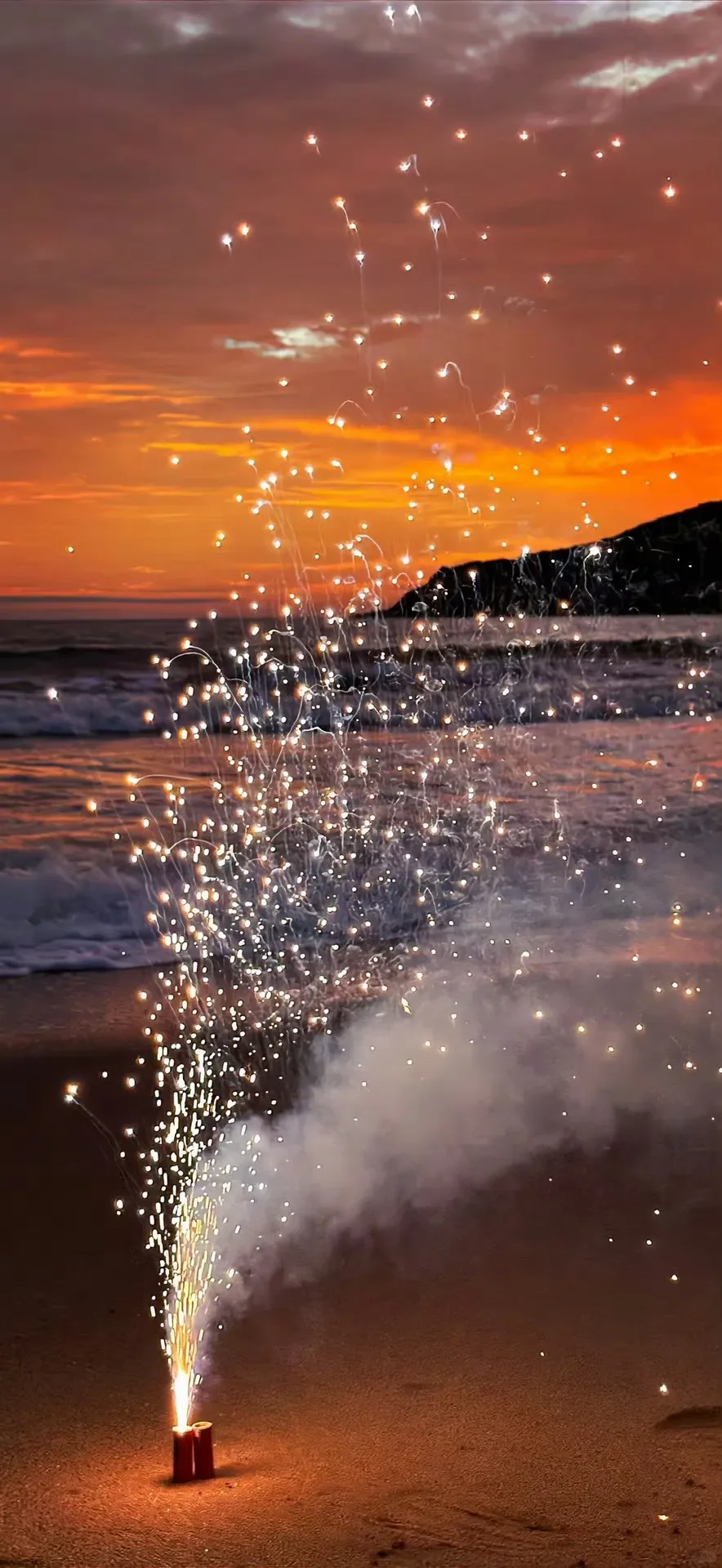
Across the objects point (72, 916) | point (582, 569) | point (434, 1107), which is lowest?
point (434, 1107)

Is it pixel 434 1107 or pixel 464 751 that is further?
pixel 464 751

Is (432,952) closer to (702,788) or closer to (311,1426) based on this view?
(311,1426)

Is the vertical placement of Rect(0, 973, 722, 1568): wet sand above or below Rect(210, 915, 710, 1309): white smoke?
below

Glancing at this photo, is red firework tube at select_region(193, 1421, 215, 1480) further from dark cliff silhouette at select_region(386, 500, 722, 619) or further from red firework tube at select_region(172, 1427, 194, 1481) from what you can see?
dark cliff silhouette at select_region(386, 500, 722, 619)

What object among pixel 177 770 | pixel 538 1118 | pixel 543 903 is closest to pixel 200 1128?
pixel 538 1118

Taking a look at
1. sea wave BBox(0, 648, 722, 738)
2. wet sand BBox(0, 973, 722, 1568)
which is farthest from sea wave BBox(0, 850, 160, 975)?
sea wave BBox(0, 648, 722, 738)

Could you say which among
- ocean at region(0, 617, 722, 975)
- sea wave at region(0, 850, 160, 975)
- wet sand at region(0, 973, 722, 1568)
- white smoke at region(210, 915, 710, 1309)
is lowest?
wet sand at region(0, 973, 722, 1568)

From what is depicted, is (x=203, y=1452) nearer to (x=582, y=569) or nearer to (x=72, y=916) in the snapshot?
(x=582, y=569)

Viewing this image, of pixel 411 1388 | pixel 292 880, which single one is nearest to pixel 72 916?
pixel 292 880
